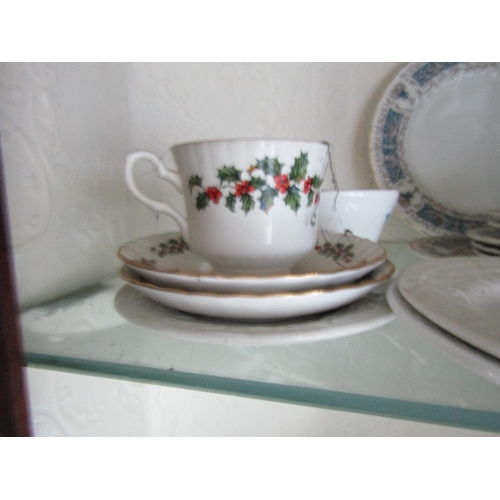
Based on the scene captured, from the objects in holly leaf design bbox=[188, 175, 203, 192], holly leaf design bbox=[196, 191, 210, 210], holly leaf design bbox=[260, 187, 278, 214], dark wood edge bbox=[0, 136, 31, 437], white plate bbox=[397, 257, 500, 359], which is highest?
holly leaf design bbox=[188, 175, 203, 192]

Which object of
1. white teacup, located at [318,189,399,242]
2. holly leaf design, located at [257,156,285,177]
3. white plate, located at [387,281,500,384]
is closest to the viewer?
white plate, located at [387,281,500,384]

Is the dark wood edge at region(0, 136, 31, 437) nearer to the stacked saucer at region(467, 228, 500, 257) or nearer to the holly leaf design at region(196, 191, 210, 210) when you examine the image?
the holly leaf design at region(196, 191, 210, 210)

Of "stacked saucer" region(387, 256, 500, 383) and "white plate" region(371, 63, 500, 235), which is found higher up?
"white plate" region(371, 63, 500, 235)

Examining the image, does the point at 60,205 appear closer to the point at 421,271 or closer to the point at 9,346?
the point at 9,346

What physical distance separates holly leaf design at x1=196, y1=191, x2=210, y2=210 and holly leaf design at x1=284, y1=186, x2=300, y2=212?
52 millimetres

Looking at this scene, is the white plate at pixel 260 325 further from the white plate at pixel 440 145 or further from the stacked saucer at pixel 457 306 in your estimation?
the white plate at pixel 440 145

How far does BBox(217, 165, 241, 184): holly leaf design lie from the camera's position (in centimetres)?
25

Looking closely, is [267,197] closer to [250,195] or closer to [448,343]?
[250,195]

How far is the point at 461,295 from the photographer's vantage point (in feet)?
0.70

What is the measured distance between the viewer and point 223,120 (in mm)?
433

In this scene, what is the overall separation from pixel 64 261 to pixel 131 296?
3.1 inches

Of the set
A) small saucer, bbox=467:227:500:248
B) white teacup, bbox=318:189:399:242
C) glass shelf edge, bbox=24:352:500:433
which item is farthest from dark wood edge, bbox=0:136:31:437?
small saucer, bbox=467:227:500:248

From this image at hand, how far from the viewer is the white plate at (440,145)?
16.7 inches

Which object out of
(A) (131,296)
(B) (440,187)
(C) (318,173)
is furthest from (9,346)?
(B) (440,187)
